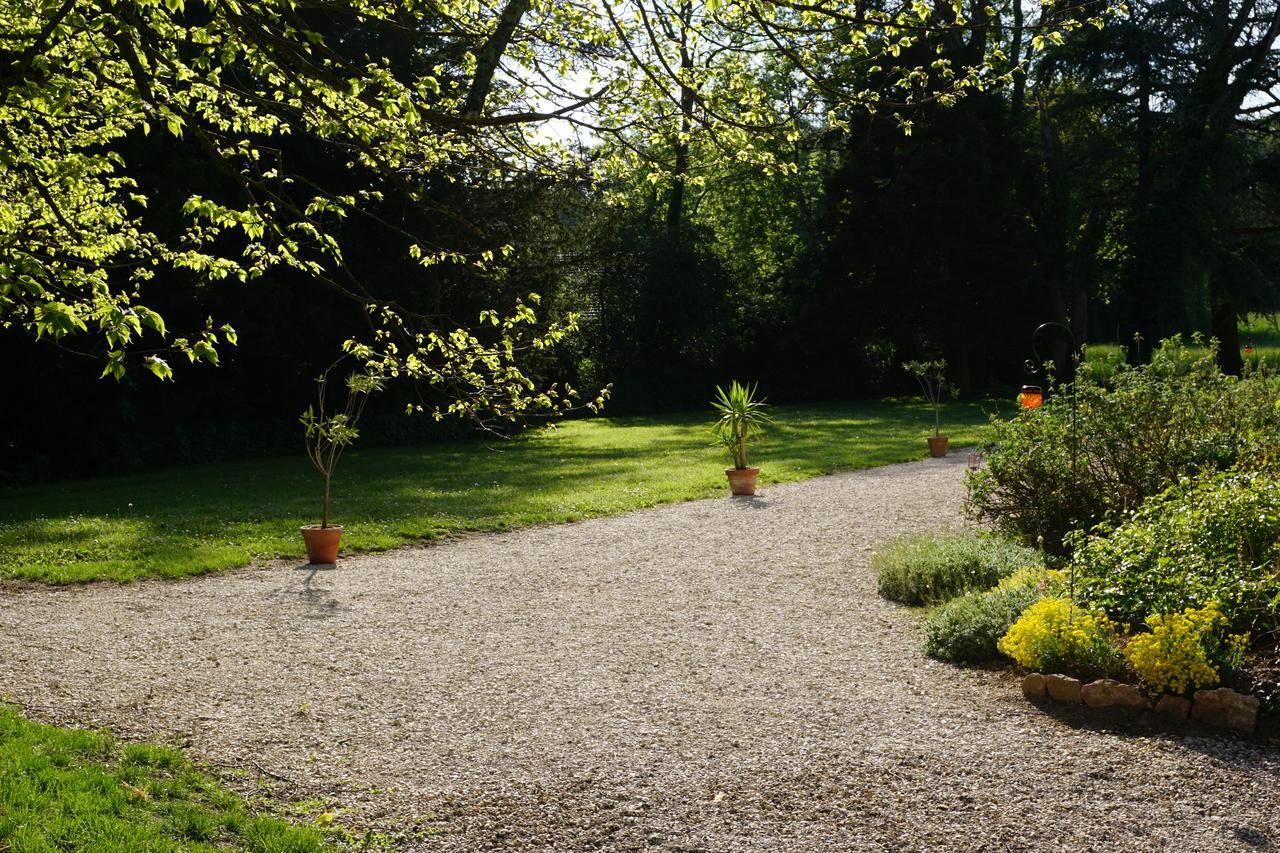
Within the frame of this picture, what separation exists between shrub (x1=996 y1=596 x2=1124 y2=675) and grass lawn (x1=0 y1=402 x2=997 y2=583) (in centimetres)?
324

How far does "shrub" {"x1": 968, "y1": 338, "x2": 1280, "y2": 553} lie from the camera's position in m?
7.84

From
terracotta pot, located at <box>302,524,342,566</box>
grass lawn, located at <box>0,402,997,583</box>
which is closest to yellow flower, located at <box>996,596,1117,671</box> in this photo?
grass lawn, located at <box>0,402,997,583</box>

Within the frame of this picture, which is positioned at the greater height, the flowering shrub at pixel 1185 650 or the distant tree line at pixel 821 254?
the distant tree line at pixel 821 254

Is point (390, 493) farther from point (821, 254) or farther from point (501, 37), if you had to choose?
point (821, 254)

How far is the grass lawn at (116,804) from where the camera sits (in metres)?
3.80

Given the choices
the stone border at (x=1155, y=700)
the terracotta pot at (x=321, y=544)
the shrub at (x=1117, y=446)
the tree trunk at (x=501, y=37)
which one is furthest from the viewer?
the terracotta pot at (x=321, y=544)

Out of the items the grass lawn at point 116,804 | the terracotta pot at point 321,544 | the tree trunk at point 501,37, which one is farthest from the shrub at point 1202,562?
the terracotta pot at point 321,544

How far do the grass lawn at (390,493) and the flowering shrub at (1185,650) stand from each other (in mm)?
3807

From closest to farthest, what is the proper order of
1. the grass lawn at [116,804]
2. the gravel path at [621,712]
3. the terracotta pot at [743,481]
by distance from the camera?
the grass lawn at [116,804], the gravel path at [621,712], the terracotta pot at [743,481]

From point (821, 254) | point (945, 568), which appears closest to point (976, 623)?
point (945, 568)

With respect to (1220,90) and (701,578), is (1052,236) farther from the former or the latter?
(701,578)

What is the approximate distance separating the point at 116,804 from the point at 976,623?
14.4 ft

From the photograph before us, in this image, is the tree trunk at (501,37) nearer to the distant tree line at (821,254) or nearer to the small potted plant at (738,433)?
the small potted plant at (738,433)

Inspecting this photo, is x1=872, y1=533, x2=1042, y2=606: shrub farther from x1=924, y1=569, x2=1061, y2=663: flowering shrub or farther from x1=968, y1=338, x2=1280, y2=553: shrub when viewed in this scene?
x1=924, y1=569, x2=1061, y2=663: flowering shrub
